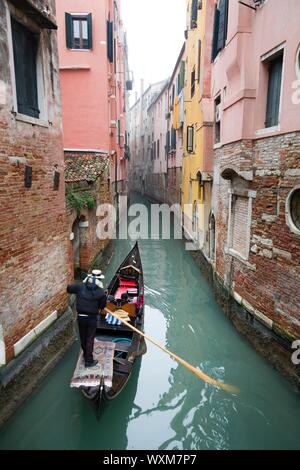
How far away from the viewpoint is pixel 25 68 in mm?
5047

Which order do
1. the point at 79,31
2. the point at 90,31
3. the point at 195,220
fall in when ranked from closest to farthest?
the point at 90,31 < the point at 79,31 < the point at 195,220

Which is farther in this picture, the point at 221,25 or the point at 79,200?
the point at 79,200

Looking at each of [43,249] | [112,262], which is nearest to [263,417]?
[43,249]

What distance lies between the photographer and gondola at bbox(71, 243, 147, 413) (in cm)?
440

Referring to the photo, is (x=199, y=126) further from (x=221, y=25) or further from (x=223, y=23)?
(x=223, y=23)

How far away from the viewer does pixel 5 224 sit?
445 cm

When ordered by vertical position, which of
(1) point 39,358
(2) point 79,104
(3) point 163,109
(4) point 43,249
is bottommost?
(1) point 39,358

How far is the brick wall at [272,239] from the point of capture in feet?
17.1

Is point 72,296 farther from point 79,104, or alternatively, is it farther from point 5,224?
point 79,104

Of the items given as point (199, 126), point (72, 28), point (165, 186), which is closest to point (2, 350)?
point (199, 126)

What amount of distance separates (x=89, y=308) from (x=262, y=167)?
Result: 3.95 meters

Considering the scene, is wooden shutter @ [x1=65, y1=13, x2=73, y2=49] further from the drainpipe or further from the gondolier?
the drainpipe

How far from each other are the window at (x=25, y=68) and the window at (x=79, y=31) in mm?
8256
